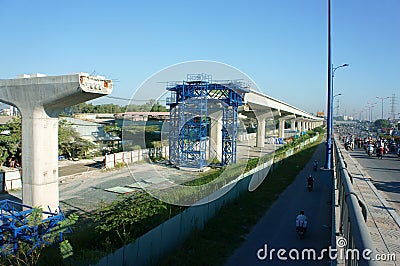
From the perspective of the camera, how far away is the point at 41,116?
38.3 feet

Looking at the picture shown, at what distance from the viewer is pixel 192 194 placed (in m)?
11.3

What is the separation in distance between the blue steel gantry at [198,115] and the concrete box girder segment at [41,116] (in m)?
13.9

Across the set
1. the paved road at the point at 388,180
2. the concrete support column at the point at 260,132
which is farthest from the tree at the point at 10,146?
the concrete support column at the point at 260,132

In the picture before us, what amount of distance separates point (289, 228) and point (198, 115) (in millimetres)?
15589

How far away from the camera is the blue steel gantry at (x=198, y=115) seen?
25.6 meters

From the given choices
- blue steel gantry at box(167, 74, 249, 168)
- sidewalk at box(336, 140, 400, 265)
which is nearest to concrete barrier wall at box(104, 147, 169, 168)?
blue steel gantry at box(167, 74, 249, 168)

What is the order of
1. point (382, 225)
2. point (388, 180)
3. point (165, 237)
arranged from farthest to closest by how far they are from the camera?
1. point (388, 180)
2. point (165, 237)
3. point (382, 225)

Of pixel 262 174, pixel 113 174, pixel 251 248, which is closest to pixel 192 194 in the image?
pixel 251 248

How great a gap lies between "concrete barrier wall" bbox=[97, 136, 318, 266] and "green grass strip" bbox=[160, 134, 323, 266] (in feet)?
0.72

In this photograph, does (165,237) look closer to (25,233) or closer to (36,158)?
(25,233)

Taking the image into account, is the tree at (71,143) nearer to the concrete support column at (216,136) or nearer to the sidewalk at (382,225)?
the concrete support column at (216,136)

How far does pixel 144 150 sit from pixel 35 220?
20.9 meters

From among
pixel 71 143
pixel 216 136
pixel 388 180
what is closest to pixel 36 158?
pixel 388 180

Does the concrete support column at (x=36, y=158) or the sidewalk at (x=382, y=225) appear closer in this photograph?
the sidewalk at (x=382, y=225)
